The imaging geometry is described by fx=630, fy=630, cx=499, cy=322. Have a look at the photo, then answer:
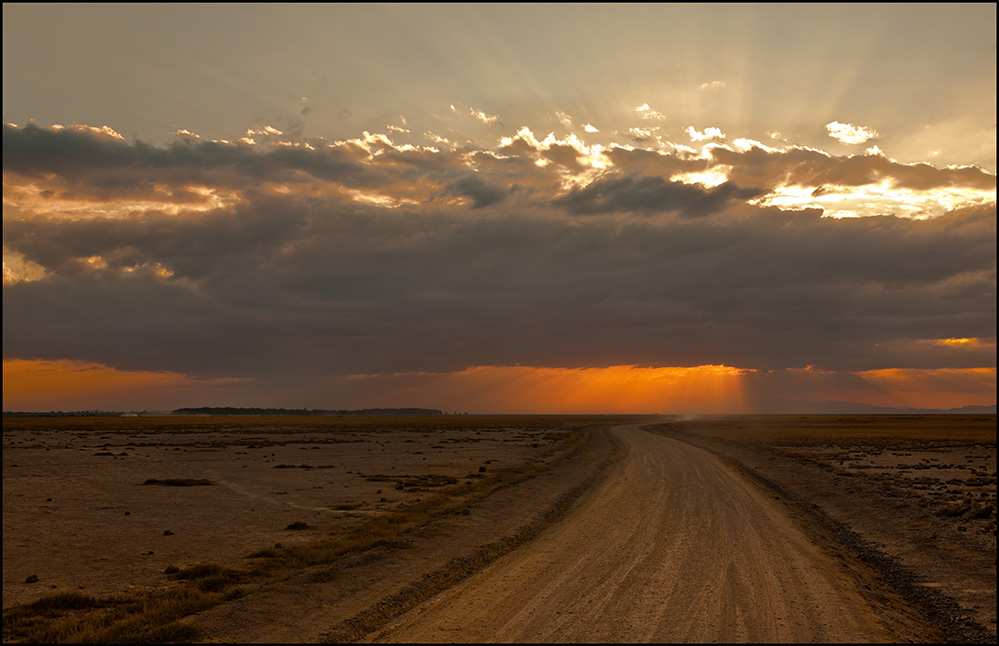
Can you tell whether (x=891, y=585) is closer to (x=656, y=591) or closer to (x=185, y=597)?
(x=656, y=591)

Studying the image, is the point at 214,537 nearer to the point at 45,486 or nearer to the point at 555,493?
the point at 555,493

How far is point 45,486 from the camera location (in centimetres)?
3494

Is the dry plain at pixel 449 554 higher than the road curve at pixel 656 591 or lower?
lower

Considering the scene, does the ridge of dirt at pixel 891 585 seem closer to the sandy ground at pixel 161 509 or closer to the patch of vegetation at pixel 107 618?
the patch of vegetation at pixel 107 618

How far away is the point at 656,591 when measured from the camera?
1289cm

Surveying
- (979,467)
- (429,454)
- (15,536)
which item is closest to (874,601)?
(15,536)

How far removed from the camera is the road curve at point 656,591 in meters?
10.6

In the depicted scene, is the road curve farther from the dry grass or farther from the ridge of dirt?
the dry grass

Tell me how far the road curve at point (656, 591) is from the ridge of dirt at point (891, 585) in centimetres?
64

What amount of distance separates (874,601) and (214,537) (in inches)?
752

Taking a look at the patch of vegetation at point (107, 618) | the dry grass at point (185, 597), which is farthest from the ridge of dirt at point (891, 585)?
the patch of vegetation at point (107, 618)

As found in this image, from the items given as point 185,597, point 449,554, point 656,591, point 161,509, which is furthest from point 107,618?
point 161,509

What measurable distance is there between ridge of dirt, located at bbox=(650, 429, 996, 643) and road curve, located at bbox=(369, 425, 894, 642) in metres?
0.64

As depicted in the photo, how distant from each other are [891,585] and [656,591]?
6.42 meters
